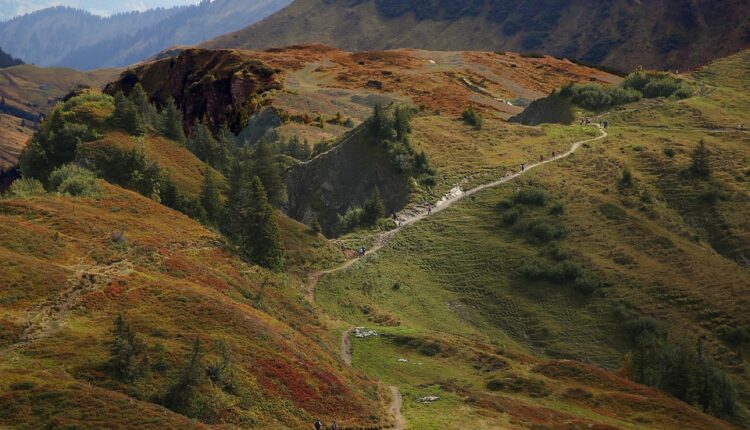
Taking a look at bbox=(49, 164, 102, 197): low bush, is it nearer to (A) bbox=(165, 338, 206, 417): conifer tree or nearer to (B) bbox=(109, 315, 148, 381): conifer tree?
(B) bbox=(109, 315, 148, 381): conifer tree

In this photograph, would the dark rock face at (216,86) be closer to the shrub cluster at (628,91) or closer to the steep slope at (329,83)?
the steep slope at (329,83)

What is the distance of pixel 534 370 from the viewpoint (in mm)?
53000

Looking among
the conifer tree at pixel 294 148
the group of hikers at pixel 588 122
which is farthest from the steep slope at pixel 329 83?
the group of hikers at pixel 588 122

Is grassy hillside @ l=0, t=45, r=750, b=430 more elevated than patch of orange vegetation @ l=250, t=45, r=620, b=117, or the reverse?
patch of orange vegetation @ l=250, t=45, r=620, b=117

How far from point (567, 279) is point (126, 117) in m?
54.6

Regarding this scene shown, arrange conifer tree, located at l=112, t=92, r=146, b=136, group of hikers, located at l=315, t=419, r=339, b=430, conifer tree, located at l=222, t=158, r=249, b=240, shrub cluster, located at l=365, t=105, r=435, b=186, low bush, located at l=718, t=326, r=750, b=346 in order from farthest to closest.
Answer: shrub cluster, located at l=365, t=105, r=435, b=186 < conifer tree, located at l=112, t=92, r=146, b=136 < conifer tree, located at l=222, t=158, r=249, b=240 < low bush, located at l=718, t=326, r=750, b=346 < group of hikers, located at l=315, t=419, r=339, b=430

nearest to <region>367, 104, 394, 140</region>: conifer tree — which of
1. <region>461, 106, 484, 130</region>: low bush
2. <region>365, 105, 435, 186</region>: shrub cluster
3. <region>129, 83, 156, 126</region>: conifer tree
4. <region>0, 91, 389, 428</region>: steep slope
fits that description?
<region>365, 105, 435, 186</region>: shrub cluster

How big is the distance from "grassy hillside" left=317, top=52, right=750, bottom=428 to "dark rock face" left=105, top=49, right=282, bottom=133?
186 feet

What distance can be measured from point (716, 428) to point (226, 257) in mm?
39587

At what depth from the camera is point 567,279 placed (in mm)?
72312


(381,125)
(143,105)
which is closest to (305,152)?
(381,125)

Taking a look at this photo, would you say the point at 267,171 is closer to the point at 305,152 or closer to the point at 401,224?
the point at 401,224

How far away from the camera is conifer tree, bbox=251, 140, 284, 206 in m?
82.0

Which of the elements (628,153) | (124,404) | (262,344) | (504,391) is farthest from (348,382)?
(628,153)
